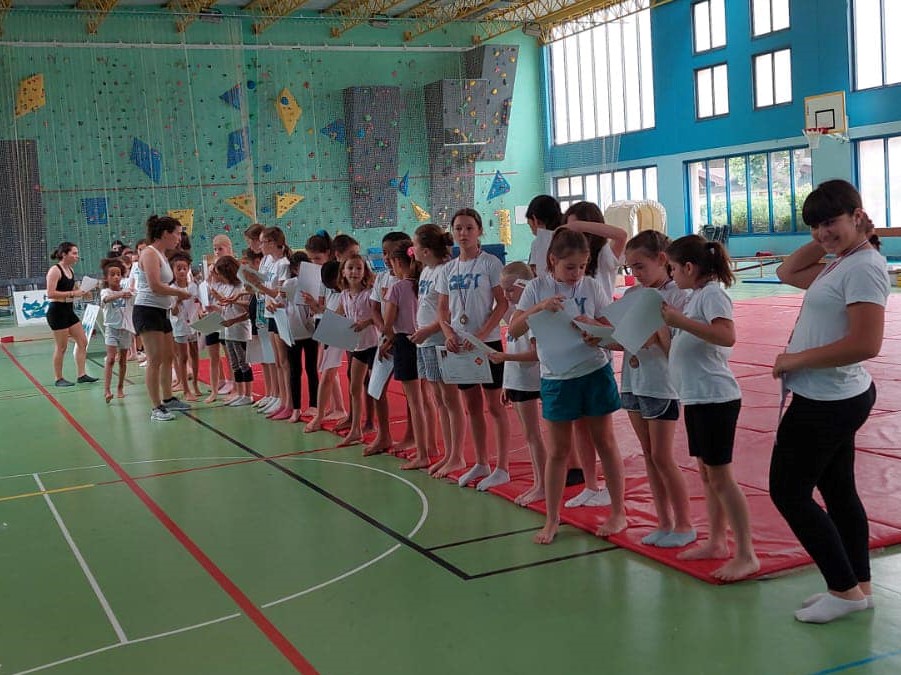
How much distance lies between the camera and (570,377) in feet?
14.1

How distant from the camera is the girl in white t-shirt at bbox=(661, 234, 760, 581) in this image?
357 cm

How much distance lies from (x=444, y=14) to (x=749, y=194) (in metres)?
8.98

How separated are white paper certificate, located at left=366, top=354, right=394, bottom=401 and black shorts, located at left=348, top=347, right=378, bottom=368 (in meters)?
0.36

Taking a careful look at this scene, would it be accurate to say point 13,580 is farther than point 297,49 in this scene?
No

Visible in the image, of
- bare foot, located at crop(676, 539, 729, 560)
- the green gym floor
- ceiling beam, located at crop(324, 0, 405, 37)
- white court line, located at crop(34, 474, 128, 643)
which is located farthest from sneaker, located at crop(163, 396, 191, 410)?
ceiling beam, located at crop(324, 0, 405, 37)

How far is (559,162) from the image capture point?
1098 inches

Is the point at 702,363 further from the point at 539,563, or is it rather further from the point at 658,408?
the point at 539,563

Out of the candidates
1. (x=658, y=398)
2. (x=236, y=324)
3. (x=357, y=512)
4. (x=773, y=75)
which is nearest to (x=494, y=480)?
(x=357, y=512)

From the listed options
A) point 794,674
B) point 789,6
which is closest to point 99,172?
point 789,6

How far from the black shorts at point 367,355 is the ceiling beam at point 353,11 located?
18.0 m

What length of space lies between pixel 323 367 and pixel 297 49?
→ 17.7 metres

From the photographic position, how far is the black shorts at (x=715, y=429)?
358 cm

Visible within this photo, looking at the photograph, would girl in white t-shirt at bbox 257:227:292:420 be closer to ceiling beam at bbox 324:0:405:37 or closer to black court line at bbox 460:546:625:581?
black court line at bbox 460:546:625:581

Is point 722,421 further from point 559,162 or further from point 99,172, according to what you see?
point 559,162
